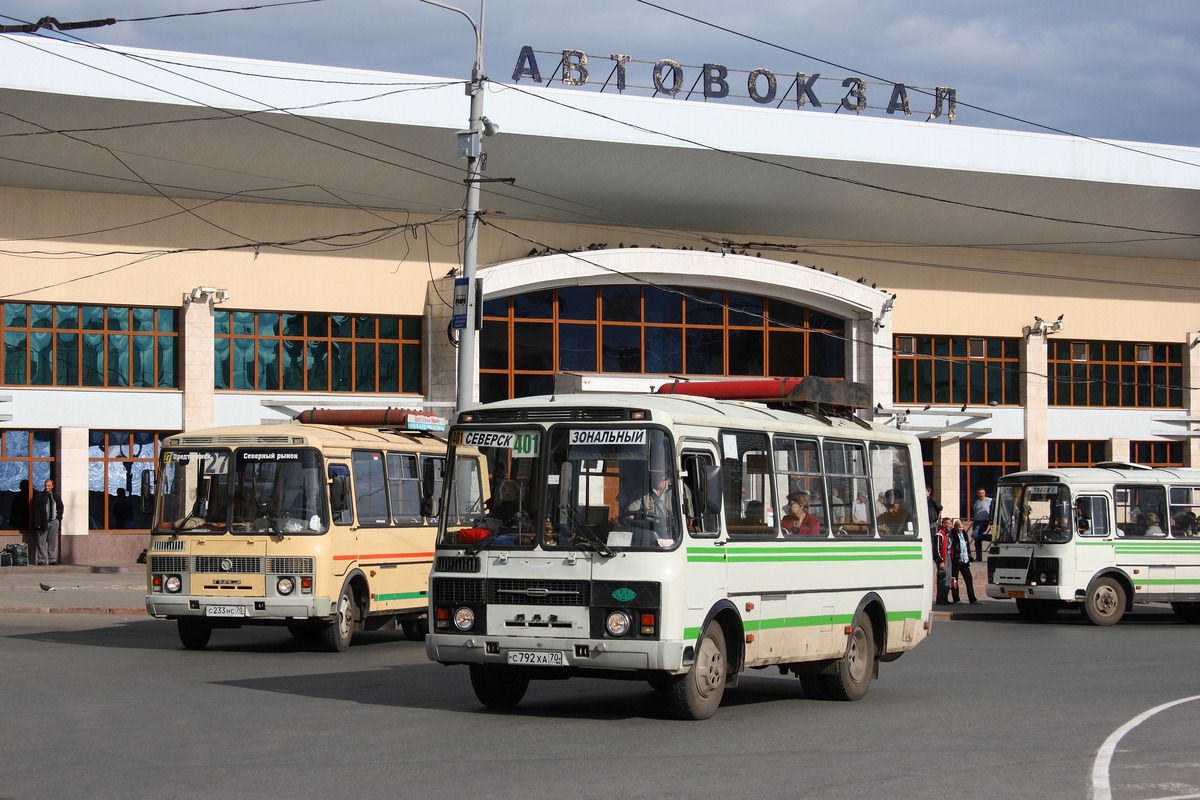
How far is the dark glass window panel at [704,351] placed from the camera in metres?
43.9

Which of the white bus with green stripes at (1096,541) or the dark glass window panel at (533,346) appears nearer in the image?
the white bus with green stripes at (1096,541)

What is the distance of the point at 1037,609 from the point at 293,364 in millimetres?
20586

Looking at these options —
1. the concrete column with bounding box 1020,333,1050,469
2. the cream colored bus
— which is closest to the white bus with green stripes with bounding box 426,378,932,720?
the cream colored bus

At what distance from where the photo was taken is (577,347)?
42.4m

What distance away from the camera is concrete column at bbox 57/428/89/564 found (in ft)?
122

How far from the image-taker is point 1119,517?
2669cm

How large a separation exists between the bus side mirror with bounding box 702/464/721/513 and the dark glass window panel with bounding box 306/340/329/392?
29644mm

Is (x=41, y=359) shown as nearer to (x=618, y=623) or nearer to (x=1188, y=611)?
(x=1188, y=611)

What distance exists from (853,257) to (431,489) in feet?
91.8

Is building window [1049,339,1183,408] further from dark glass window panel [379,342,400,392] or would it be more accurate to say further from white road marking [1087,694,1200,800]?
white road marking [1087,694,1200,800]

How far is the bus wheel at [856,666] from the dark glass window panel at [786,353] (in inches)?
1193

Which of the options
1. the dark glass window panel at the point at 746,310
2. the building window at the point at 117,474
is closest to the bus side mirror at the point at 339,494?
the building window at the point at 117,474

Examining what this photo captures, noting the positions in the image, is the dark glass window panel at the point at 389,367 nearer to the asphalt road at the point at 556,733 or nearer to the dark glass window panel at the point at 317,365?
the dark glass window panel at the point at 317,365

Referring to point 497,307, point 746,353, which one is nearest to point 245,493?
point 497,307
